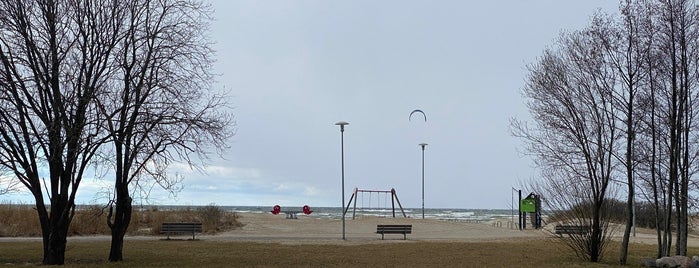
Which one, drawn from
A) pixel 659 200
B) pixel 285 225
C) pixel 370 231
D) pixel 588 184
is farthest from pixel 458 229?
pixel 588 184

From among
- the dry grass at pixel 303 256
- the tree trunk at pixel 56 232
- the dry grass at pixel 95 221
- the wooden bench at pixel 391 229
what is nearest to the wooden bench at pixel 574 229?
the dry grass at pixel 303 256

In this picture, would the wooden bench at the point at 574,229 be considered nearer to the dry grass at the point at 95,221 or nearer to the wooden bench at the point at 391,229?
the wooden bench at the point at 391,229

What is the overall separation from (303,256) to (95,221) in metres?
18.9

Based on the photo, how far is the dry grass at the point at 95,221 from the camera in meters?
34.8

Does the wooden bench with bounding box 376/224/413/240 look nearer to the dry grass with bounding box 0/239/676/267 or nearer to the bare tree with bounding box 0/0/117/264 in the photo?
the dry grass with bounding box 0/239/676/267

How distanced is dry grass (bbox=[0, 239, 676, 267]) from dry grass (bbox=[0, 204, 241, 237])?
6.21m

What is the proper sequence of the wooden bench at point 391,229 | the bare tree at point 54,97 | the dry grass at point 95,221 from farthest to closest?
the dry grass at point 95,221
the wooden bench at point 391,229
the bare tree at point 54,97

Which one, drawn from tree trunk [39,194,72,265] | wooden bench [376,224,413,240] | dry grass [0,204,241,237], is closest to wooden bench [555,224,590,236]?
wooden bench [376,224,413,240]

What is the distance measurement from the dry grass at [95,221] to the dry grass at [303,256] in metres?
6.21

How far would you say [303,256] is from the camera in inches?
875

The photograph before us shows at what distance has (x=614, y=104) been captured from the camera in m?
20.5

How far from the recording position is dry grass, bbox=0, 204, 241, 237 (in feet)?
114

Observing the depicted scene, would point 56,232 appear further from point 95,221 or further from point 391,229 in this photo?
point 95,221

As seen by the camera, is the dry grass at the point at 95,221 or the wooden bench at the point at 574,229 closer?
the wooden bench at the point at 574,229
